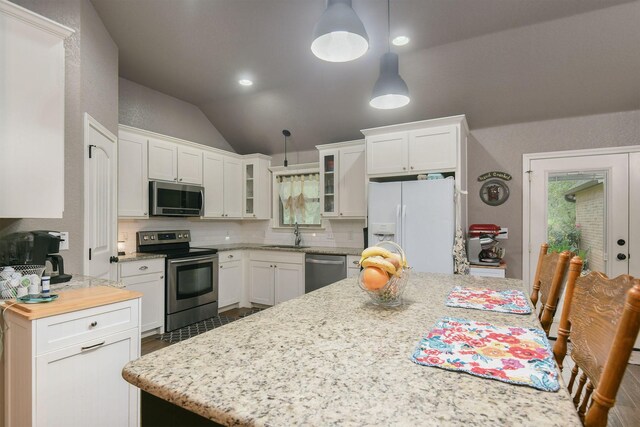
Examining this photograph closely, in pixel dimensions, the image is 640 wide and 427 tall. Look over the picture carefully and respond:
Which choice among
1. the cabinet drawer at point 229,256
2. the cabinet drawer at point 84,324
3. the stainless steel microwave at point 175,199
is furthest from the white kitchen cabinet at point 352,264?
the cabinet drawer at point 84,324

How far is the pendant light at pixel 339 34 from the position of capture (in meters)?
1.46

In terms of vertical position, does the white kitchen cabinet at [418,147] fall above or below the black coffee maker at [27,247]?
above

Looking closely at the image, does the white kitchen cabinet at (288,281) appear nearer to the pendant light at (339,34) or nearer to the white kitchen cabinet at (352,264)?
the white kitchen cabinet at (352,264)

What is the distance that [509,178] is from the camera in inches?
144

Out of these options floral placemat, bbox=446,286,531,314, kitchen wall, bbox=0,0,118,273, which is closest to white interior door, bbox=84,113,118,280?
kitchen wall, bbox=0,0,118,273

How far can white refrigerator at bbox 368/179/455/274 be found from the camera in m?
3.16

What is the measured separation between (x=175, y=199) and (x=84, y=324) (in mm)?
2483

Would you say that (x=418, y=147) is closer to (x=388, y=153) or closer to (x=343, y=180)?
(x=388, y=153)

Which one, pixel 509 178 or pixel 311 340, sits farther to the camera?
pixel 509 178

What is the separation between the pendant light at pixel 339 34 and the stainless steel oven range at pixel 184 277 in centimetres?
285

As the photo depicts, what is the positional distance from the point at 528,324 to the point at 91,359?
1.93 meters

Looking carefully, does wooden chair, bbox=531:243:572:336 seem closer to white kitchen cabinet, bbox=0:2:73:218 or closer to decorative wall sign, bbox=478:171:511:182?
decorative wall sign, bbox=478:171:511:182

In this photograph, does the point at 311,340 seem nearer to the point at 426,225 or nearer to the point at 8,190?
the point at 8,190

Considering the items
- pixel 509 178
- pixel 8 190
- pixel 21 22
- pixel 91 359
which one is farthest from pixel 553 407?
pixel 509 178
